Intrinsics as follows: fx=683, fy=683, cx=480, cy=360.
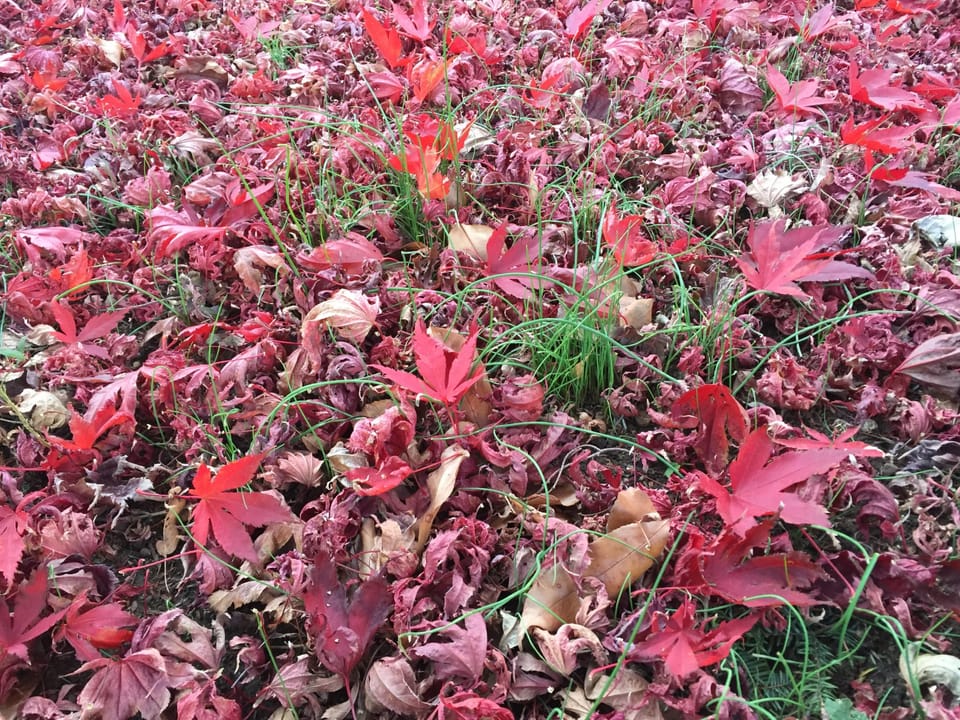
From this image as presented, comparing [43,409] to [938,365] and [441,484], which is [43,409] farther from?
[938,365]

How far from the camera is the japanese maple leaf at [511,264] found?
1.45 m

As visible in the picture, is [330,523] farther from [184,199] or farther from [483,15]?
[483,15]

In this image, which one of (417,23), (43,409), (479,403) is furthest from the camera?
(417,23)

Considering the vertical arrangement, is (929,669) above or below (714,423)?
below

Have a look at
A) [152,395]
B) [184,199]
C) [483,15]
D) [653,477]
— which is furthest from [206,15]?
[653,477]

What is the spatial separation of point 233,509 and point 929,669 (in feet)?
3.46

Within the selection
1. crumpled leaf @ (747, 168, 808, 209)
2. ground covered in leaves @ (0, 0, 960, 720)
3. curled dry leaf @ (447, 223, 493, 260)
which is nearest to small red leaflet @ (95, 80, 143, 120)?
ground covered in leaves @ (0, 0, 960, 720)

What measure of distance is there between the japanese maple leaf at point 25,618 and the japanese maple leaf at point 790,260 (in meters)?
1.39

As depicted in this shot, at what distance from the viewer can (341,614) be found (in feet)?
3.55

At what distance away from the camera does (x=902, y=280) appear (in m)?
1.51

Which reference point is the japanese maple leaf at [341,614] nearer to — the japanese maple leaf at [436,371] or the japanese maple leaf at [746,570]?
the japanese maple leaf at [436,371]

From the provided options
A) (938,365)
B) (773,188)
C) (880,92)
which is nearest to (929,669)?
(938,365)

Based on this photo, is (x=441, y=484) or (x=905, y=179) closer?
(x=441, y=484)

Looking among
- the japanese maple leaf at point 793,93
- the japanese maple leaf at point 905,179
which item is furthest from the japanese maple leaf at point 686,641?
the japanese maple leaf at point 793,93
